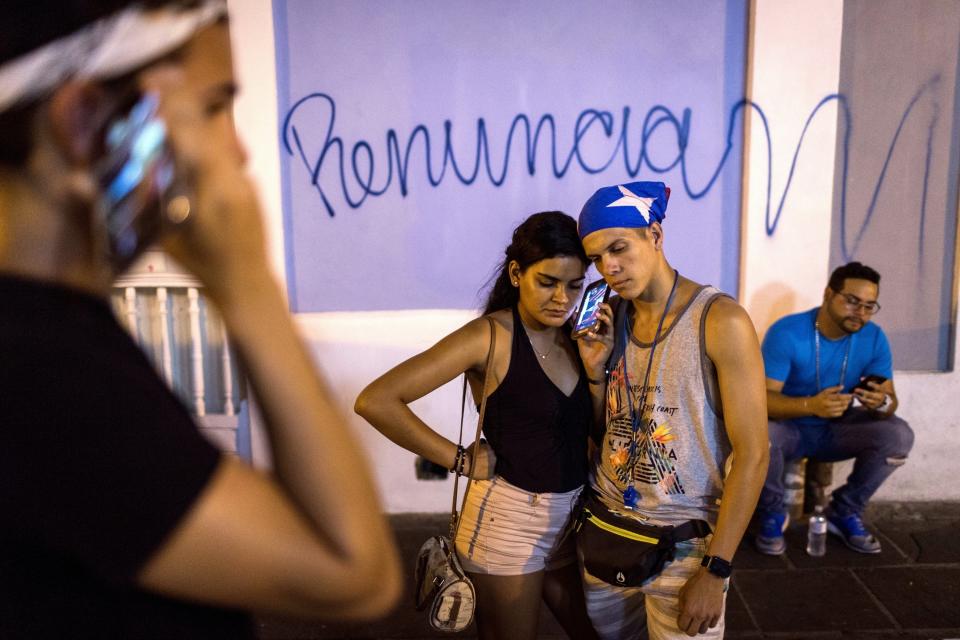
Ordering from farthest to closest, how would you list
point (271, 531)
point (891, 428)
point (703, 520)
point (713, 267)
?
1. point (713, 267)
2. point (891, 428)
3. point (703, 520)
4. point (271, 531)

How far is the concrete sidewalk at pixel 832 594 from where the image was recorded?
3271 mm

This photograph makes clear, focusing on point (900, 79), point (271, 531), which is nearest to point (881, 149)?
point (900, 79)

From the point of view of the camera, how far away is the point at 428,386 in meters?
2.26

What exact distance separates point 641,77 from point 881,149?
1.52 metres

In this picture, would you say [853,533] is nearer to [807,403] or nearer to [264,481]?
[807,403]

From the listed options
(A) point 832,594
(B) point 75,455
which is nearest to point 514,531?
(B) point 75,455

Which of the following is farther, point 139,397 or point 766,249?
point 766,249

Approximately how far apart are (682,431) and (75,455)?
5.26 ft

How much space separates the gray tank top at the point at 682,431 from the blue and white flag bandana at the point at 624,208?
0.29 meters

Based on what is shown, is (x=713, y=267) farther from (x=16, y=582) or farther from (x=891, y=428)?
(x=16, y=582)

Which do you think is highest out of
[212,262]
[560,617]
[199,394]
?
[212,262]

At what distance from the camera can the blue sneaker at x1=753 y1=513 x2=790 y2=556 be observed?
3.94m

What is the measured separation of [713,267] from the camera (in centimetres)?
437

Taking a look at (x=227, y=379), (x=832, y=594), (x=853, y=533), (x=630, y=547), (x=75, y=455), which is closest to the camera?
(x=75, y=455)
